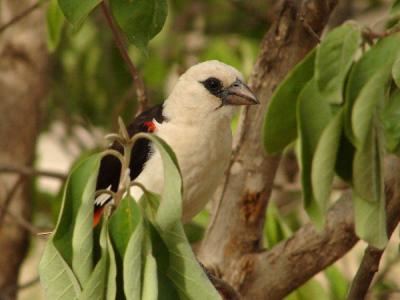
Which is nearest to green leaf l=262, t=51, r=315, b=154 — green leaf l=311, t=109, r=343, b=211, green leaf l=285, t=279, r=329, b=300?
green leaf l=311, t=109, r=343, b=211

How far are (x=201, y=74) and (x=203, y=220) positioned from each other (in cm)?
65

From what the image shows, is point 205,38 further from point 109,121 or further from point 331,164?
point 331,164

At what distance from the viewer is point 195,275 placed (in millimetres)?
1841

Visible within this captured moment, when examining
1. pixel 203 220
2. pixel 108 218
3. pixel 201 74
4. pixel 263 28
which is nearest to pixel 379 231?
pixel 108 218

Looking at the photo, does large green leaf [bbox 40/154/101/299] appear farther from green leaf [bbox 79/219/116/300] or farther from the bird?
the bird

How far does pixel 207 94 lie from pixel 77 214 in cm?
161

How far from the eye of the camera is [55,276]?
1850 mm

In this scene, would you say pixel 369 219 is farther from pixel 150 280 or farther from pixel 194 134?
pixel 194 134

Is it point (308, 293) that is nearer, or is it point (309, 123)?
point (309, 123)

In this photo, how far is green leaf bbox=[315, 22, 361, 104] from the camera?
66.1 inches

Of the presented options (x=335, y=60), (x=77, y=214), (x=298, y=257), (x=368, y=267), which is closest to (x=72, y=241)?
(x=77, y=214)

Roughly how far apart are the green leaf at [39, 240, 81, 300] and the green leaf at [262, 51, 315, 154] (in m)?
0.41

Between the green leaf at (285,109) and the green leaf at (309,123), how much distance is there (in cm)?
8

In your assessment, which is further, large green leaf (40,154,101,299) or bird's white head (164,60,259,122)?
bird's white head (164,60,259,122)
